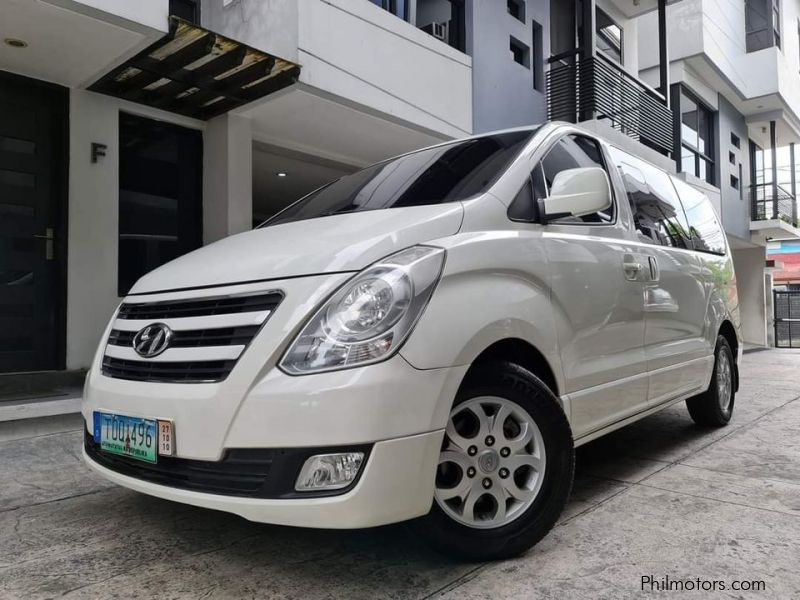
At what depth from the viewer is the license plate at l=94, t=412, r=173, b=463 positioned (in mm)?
2002

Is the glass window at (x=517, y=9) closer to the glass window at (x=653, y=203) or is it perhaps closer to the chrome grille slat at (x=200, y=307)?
the glass window at (x=653, y=203)

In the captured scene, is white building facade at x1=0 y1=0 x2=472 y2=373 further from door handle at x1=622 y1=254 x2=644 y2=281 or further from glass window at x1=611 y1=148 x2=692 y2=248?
door handle at x1=622 y1=254 x2=644 y2=281

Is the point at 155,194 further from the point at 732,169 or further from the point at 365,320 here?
the point at 732,169

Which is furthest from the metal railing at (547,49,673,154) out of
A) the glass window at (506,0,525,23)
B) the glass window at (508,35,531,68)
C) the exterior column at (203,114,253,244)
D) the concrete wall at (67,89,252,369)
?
the concrete wall at (67,89,252,369)

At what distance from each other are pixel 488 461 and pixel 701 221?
3.31m

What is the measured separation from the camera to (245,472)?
187 centimetres

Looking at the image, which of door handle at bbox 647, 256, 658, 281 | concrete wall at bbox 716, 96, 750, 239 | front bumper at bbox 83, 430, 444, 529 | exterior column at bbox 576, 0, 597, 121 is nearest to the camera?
front bumper at bbox 83, 430, 444, 529

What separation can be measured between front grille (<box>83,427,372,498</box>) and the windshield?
1181mm

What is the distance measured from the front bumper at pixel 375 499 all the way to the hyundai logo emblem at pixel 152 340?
1.86 feet

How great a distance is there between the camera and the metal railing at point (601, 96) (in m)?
9.42

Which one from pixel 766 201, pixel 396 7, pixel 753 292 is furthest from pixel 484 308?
pixel 753 292

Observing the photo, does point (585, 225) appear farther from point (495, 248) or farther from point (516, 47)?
point (516, 47)

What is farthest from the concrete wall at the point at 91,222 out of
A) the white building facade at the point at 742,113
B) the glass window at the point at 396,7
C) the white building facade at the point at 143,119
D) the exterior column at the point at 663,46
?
the white building facade at the point at 742,113

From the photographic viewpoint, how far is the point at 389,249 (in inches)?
80.2
